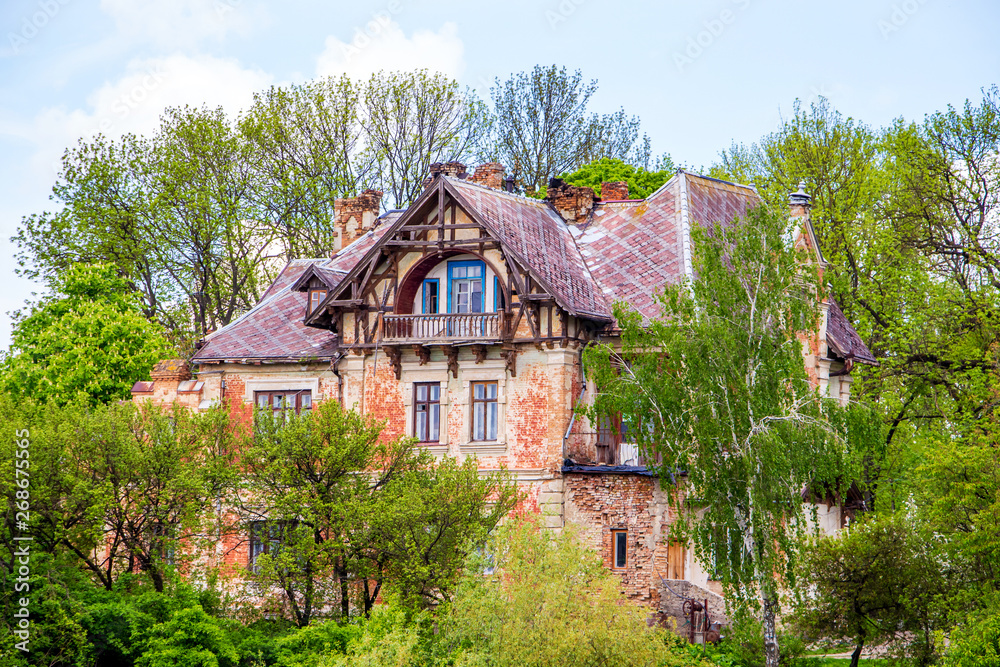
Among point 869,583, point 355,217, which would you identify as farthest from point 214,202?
point 869,583

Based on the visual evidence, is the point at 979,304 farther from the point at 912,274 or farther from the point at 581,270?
the point at 581,270

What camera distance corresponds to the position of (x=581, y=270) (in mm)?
36438

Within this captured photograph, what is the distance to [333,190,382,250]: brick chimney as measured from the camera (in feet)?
140

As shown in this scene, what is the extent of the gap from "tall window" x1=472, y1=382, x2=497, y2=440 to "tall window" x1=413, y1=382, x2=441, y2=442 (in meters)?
0.97

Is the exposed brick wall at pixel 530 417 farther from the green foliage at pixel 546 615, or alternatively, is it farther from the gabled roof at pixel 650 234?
the green foliage at pixel 546 615

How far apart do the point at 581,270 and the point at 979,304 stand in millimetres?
12023

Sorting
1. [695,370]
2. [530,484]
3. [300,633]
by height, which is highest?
[695,370]

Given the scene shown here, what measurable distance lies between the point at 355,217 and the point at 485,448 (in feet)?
36.8

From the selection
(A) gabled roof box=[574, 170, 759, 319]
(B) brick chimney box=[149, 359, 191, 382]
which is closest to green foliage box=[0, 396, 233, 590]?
(B) brick chimney box=[149, 359, 191, 382]

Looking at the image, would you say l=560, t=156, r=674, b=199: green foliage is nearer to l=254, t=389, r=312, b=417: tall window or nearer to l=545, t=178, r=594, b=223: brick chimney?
l=545, t=178, r=594, b=223: brick chimney

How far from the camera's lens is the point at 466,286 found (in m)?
35.5

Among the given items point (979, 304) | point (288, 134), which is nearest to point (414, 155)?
point (288, 134)

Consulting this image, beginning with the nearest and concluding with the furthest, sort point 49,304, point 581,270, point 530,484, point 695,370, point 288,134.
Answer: point 695,370
point 530,484
point 581,270
point 49,304
point 288,134

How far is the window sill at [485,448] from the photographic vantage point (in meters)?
34.5
